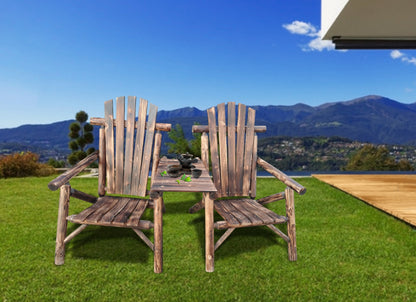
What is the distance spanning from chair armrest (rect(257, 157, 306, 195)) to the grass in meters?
0.68

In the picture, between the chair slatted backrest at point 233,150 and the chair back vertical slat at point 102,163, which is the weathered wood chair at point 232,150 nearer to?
the chair slatted backrest at point 233,150

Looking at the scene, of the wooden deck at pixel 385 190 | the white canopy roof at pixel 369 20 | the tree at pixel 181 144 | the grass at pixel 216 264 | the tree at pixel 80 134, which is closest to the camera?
the grass at pixel 216 264

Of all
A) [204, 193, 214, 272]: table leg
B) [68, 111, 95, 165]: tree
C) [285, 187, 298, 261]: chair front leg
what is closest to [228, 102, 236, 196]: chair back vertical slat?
[285, 187, 298, 261]: chair front leg

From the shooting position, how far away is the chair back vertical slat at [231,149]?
316 centimetres

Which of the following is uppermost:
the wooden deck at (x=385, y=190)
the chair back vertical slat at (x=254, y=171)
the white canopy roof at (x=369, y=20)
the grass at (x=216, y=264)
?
the white canopy roof at (x=369, y=20)

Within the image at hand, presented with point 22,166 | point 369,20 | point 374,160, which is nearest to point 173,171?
point 369,20

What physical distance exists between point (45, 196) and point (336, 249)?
4.37 m

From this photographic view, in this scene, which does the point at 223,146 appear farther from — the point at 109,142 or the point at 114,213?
Answer: the point at 114,213

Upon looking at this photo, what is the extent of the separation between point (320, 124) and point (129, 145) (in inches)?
4306

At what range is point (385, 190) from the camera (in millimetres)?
5020

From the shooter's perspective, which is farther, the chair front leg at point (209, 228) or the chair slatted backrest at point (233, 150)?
the chair slatted backrest at point (233, 150)

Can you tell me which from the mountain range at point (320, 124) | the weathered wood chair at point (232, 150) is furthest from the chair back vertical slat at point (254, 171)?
the mountain range at point (320, 124)

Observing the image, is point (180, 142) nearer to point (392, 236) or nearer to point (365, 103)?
point (392, 236)

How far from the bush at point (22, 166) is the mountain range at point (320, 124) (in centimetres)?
5708
